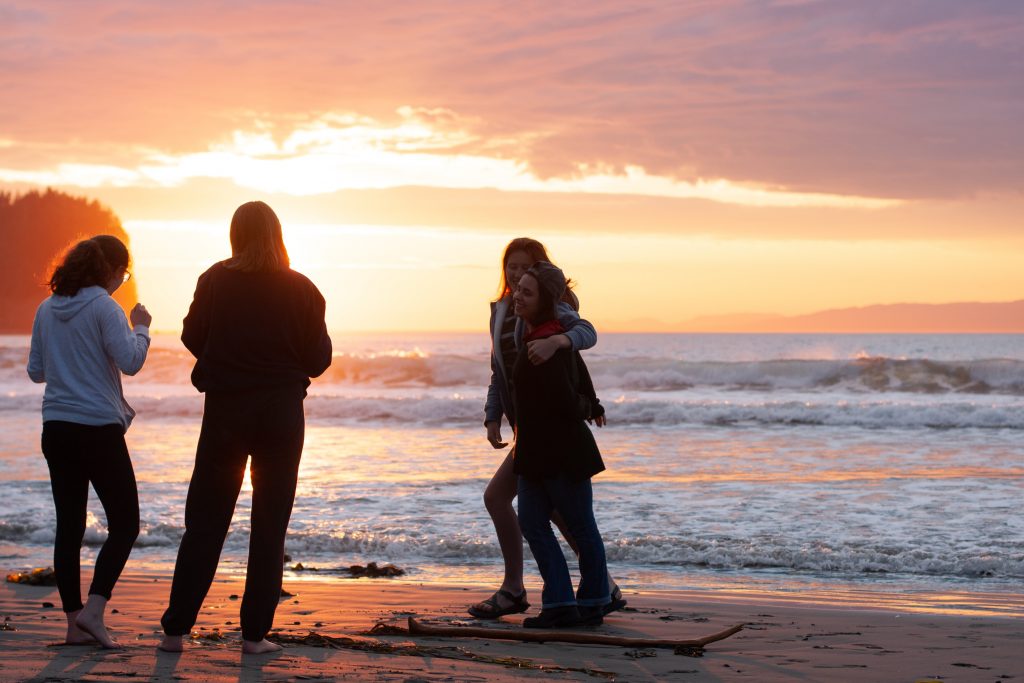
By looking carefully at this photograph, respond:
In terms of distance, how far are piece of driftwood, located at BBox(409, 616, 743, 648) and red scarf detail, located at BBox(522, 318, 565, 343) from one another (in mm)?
1221

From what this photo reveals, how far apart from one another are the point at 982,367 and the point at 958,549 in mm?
23412

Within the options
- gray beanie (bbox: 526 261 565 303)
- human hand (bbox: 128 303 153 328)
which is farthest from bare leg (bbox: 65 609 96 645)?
gray beanie (bbox: 526 261 565 303)

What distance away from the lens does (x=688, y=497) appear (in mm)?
9281

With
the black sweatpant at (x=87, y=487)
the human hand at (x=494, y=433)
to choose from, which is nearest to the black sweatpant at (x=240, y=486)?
the black sweatpant at (x=87, y=487)

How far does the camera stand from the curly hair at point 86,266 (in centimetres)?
390

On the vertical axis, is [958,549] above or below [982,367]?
below

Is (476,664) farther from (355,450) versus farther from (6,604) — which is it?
(355,450)

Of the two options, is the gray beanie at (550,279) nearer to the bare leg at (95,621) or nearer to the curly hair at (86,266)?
the curly hair at (86,266)

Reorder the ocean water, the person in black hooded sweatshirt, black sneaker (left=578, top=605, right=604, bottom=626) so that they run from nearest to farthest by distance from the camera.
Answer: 1. the person in black hooded sweatshirt
2. black sneaker (left=578, top=605, right=604, bottom=626)
3. the ocean water

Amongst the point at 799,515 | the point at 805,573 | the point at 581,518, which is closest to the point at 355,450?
the point at 799,515

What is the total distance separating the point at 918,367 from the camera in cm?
2892

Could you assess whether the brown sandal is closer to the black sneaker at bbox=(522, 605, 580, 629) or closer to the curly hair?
the black sneaker at bbox=(522, 605, 580, 629)

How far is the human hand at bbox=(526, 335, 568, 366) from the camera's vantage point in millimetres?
4355

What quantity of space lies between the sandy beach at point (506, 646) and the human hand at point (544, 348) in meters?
1.15
